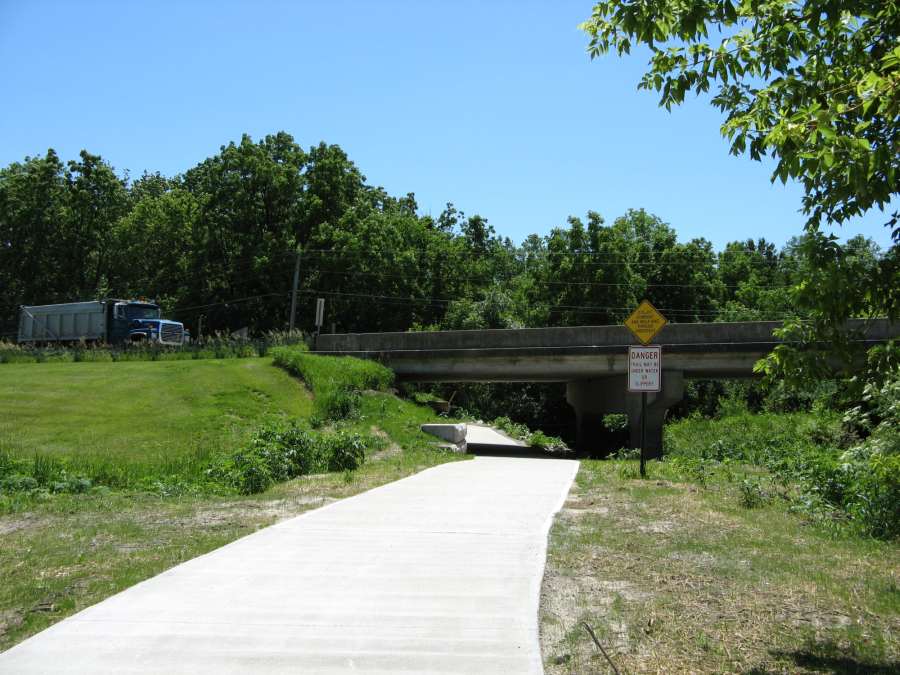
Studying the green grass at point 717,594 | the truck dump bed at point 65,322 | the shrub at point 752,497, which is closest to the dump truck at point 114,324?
the truck dump bed at point 65,322

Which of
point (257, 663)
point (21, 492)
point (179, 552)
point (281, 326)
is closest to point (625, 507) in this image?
point (179, 552)

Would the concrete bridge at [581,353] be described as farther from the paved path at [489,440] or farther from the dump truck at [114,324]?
the dump truck at [114,324]

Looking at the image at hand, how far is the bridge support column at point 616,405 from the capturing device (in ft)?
97.3

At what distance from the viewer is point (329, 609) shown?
19.2 feet

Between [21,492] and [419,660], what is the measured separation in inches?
385

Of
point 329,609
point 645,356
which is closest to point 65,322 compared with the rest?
point 645,356

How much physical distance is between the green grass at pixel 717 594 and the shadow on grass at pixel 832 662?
0.01 metres

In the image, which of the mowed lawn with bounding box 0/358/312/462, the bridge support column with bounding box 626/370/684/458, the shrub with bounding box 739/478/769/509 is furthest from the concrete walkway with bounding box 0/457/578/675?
the bridge support column with bounding box 626/370/684/458

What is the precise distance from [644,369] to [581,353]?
15.6m

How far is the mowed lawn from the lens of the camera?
62.2 feet

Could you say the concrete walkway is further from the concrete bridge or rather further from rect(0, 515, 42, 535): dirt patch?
the concrete bridge

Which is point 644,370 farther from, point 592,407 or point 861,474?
point 592,407

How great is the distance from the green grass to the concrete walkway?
39 cm

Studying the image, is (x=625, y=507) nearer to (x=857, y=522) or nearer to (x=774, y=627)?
(x=857, y=522)
